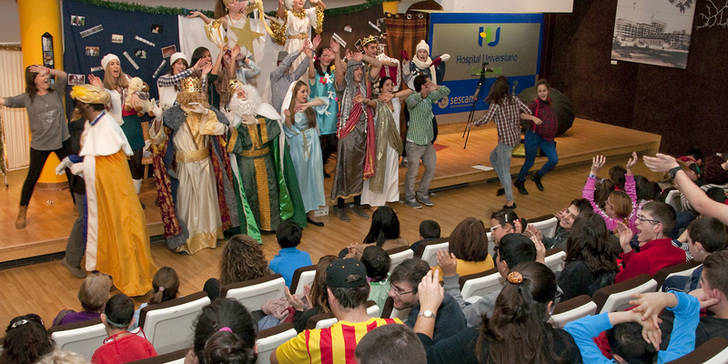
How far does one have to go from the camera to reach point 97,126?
5.14 meters

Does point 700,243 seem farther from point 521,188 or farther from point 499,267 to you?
point 521,188

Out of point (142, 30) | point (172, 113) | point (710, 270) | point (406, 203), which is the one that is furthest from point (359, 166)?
point (710, 270)

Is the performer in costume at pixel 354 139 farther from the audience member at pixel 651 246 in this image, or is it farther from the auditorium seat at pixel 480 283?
the auditorium seat at pixel 480 283

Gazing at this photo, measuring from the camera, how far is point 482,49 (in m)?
11.3

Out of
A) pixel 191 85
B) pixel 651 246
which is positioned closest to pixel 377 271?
pixel 651 246

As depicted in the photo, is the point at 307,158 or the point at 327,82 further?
the point at 327,82

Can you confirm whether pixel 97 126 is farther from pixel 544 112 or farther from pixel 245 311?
pixel 544 112

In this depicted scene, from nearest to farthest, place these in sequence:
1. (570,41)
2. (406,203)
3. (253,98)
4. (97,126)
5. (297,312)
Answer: (297,312) < (97,126) < (253,98) < (406,203) < (570,41)

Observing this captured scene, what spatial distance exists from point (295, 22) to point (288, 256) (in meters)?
3.68

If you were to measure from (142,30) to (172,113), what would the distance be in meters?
2.04

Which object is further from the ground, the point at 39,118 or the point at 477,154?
the point at 39,118

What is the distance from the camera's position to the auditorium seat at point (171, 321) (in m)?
3.57

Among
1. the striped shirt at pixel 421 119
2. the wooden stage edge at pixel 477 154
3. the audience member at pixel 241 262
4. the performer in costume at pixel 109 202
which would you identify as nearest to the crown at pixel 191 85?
the performer in costume at pixel 109 202

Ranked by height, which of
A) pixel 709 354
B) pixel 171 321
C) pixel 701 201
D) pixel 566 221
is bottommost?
pixel 171 321
